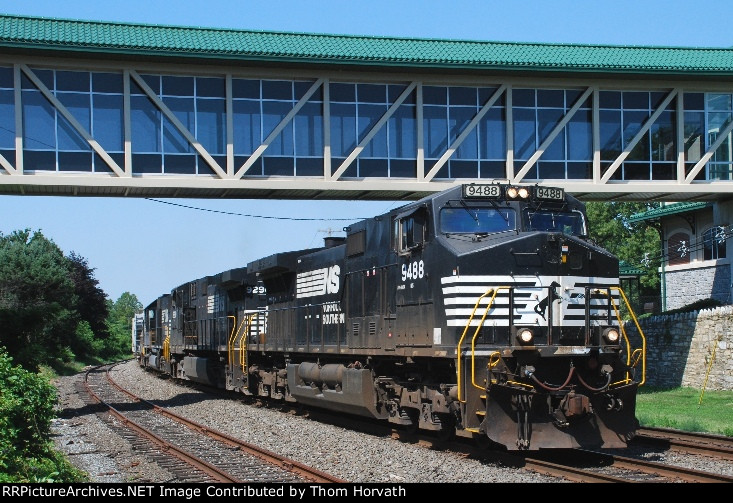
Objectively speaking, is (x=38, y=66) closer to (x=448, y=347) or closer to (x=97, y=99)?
(x=97, y=99)

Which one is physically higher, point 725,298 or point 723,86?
point 723,86

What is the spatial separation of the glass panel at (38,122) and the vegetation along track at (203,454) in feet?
23.5

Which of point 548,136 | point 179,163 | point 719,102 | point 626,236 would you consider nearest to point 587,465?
point 548,136

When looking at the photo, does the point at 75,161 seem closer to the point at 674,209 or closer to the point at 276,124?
the point at 276,124

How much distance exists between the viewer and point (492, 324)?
1193 cm

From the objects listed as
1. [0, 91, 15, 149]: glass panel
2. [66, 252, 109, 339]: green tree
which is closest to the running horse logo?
[0, 91, 15, 149]: glass panel

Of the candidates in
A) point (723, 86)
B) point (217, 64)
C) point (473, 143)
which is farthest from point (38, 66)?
point (723, 86)

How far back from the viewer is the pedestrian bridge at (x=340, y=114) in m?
22.0

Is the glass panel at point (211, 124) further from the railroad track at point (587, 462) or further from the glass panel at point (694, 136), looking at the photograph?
the glass panel at point (694, 136)

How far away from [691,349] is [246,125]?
15.5 m

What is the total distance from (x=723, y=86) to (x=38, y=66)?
19.1m

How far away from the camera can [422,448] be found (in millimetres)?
13555
